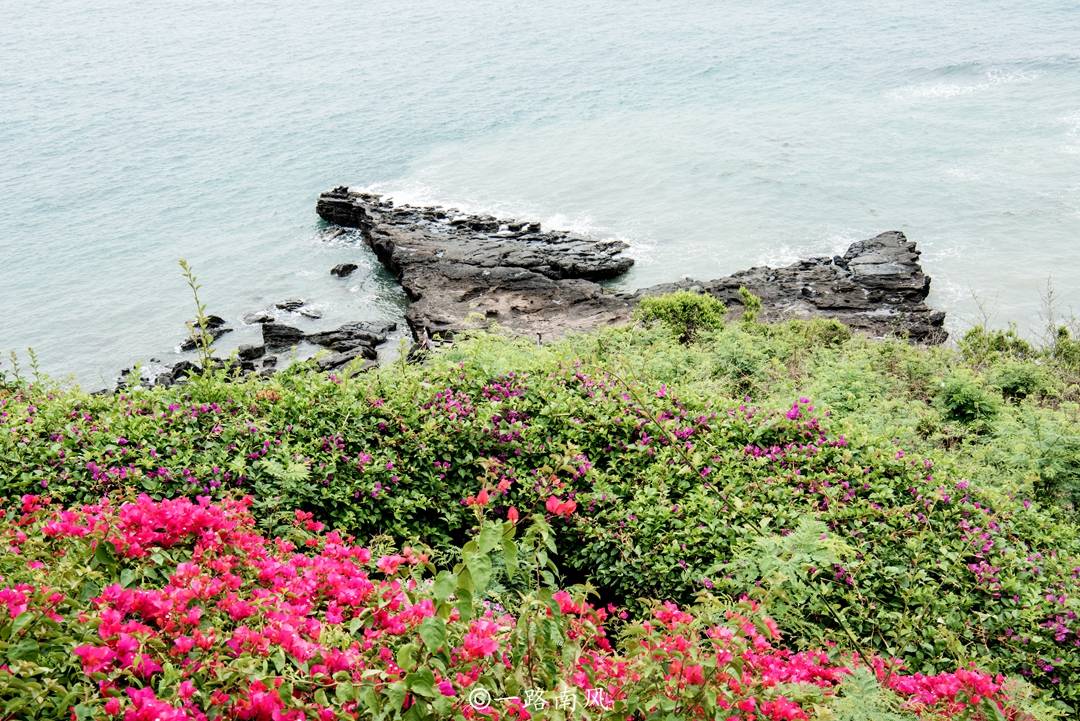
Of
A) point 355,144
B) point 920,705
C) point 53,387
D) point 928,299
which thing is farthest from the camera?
point 355,144

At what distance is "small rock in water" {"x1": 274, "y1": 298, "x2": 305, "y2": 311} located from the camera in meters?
30.7

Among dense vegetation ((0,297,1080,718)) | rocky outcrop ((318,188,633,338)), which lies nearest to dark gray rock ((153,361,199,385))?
rocky outcrop ((318,188,633,338))

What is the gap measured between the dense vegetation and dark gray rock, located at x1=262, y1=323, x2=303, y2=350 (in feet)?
55.7

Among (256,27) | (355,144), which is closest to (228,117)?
(355,144)

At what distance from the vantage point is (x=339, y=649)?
459 cm

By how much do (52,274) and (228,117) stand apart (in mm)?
24691

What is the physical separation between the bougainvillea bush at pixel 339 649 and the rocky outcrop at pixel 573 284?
59.3 ft

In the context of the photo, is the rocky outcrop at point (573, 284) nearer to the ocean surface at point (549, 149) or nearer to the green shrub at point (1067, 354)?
the ocean surface at point (549, 149)

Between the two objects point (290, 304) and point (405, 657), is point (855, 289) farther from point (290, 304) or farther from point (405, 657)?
point (405, 657)

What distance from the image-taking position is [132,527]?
17.8ft

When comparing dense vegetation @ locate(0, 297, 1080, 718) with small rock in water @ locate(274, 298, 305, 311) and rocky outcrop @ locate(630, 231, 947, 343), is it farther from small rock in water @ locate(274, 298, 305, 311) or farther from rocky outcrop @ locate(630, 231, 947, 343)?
small rock in water @ locate(274, 298, 305, 311)

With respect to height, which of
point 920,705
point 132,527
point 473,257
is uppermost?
point 132,527

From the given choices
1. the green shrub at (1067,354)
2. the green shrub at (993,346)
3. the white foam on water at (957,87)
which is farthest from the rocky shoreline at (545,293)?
the white foam on water at (957,87)

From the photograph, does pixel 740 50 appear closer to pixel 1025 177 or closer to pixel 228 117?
pixel 1025 177
